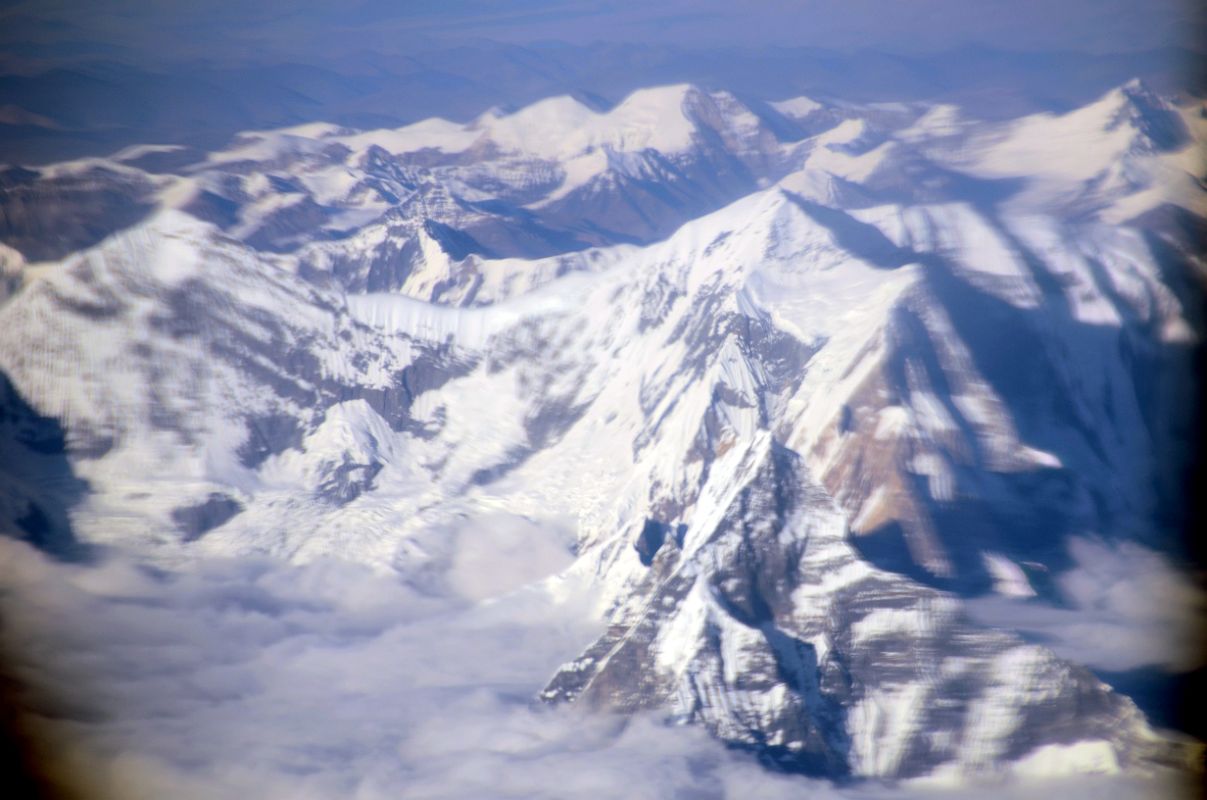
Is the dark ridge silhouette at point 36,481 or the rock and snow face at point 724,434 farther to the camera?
the dark ridge silhouette at point 36,481

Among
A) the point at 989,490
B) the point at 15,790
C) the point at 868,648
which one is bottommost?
the point at 989,490

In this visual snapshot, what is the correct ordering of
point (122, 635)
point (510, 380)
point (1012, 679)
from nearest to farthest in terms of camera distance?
point (1012, 679), point (122, 635), point (510, 380)

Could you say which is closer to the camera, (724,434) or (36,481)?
(724,434)

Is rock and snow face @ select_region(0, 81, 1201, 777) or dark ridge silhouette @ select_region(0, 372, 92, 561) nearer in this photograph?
rock and snow face @ select_region(0, 81, 1201, 777)

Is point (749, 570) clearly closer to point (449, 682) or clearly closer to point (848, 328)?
point (449, 682)

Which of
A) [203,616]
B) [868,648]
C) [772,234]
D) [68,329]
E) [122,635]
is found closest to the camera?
[868,648]

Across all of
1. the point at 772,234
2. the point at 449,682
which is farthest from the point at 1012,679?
the point at 772,234

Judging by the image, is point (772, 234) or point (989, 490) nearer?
point (989, 490)

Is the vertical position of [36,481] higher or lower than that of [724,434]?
lower
